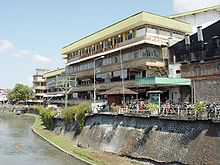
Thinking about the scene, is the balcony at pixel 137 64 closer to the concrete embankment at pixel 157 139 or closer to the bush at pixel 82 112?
the bush at pixel 82 112

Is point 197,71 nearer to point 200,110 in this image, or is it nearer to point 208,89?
point 208,89

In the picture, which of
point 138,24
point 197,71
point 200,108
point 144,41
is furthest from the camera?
point 138,24

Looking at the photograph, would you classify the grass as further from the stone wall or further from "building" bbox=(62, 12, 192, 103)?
the stone wall

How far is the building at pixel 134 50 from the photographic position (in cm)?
4250

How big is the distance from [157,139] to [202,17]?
2845 cm

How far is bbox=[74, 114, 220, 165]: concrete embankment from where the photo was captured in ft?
70.7

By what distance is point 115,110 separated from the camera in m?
33.9

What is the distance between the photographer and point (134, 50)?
44.7 metres

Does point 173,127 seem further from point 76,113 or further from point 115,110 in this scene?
point 76,113

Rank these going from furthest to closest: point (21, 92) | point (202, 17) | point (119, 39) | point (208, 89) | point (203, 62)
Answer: point (21, 92), point (119, 39), point (202, 17), point (203, 62), point (208, 89)

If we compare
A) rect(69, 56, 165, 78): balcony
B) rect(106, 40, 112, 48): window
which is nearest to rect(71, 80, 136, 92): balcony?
rect(69, 56, 165, 78): balcony

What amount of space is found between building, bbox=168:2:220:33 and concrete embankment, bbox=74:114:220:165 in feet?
76.7

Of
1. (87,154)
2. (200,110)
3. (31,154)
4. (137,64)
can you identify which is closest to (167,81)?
(137,64)

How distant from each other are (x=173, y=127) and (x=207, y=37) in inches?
604
